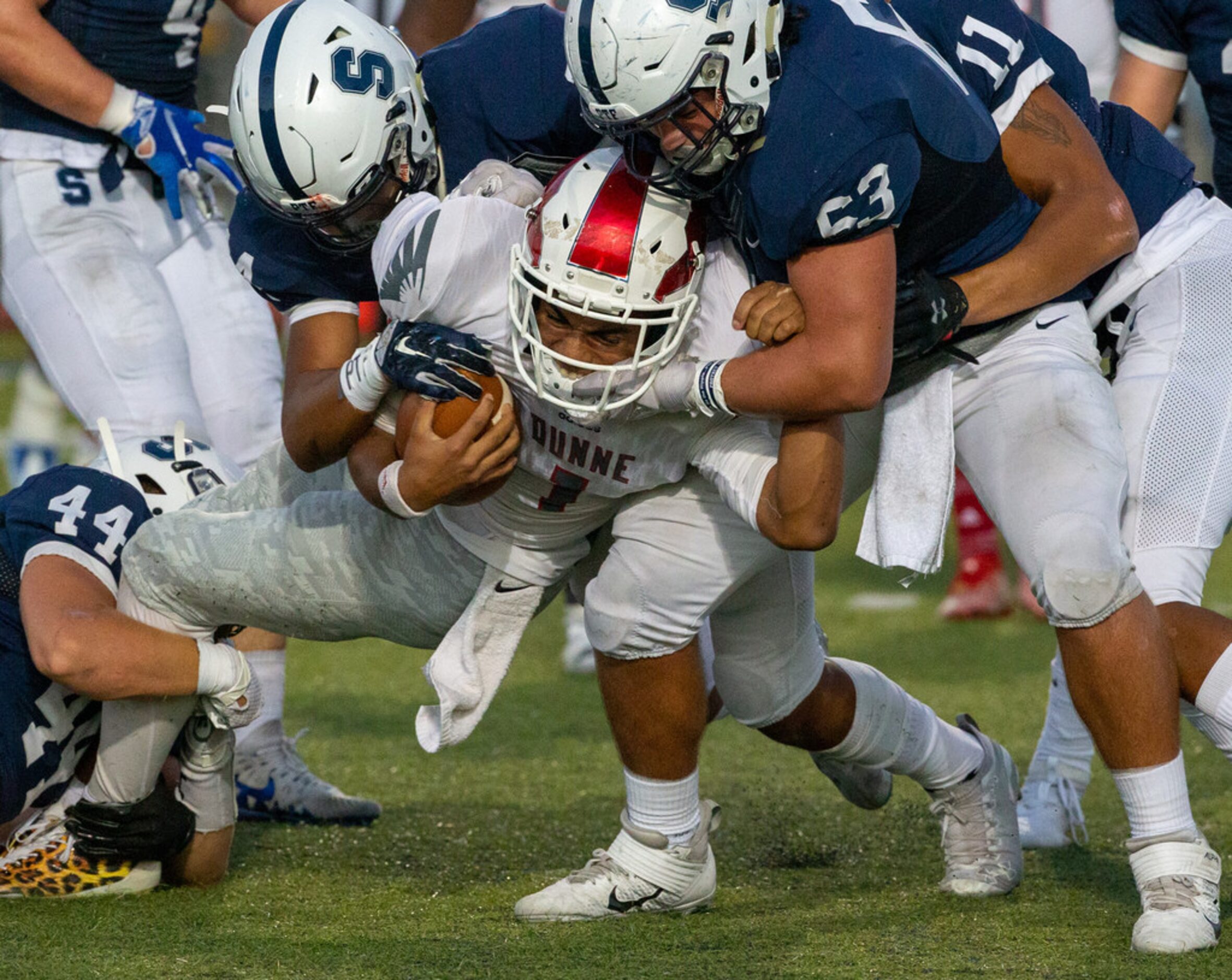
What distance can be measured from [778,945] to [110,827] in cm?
120

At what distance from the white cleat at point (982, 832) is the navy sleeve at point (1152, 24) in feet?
5.20

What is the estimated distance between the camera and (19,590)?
3100 millimetres

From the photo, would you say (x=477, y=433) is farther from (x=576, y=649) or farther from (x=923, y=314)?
(x=576, y=649)

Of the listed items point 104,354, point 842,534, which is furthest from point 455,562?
point 842,534

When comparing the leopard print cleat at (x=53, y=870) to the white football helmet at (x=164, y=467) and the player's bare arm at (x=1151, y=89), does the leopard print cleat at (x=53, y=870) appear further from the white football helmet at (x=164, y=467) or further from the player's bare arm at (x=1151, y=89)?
the player's bare arm at (x=1151, y=89)

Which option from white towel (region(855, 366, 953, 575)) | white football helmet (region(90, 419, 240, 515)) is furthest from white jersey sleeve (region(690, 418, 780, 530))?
white football helmet (region(90, 419, 240, 515))

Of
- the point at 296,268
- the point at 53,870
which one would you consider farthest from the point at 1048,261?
the point at 53,870

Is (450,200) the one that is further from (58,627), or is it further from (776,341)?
(58,627)

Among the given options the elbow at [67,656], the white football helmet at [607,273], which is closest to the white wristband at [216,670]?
the elbow at [67,656]

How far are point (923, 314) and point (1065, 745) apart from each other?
1.24 metres

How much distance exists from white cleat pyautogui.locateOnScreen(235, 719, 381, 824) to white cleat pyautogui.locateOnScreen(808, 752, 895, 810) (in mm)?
1014

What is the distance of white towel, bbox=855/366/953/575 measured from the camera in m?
2.79

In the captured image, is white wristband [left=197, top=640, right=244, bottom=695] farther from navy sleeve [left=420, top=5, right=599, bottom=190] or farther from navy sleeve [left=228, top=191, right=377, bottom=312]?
navy sleeve [left=420, top=5, right=599, bottom=190]

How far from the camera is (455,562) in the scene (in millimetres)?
2953
